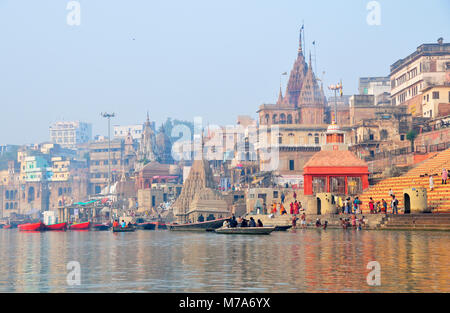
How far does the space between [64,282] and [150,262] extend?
750 cm

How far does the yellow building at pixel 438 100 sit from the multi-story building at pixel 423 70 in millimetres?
1605

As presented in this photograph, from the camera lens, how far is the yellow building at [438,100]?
85588mm

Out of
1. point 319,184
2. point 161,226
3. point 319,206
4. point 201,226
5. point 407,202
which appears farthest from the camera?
point 161,226

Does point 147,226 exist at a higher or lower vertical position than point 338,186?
lower

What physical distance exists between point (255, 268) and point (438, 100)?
67.0m

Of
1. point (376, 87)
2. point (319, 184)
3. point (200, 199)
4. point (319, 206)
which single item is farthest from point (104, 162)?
point (319, 206)

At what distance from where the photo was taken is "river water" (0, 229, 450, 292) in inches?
874

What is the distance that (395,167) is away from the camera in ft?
216

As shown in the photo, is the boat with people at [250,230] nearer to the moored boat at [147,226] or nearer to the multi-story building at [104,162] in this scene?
the moored boat at [147,226]

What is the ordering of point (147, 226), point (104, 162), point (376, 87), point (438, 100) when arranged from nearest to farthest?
1. point (438, 100)
2. point (147, 226)
3. point (376, 87)
4. point (104, 162)

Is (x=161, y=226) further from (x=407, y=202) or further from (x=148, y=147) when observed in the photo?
(x=148, y=147)

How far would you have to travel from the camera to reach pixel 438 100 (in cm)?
8862

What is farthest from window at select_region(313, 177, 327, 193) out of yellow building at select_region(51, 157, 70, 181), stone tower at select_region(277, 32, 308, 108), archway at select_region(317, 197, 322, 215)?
yellow building at select_region(51, 157, 70, 181)
